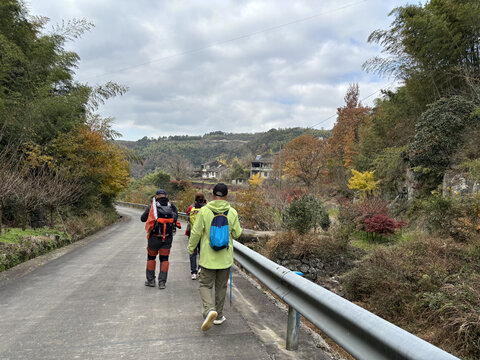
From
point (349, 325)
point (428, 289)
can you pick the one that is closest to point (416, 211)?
point (428, 289)

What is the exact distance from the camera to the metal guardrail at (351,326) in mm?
1704

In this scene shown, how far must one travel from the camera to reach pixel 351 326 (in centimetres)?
221

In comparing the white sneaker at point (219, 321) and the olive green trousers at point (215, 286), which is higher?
the olive green trousers at point (215, 286)

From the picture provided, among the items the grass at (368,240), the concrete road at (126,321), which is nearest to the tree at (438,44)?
the grass at (368,240)

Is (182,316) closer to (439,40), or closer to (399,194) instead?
(439,40)

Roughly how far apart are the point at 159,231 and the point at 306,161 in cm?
3606

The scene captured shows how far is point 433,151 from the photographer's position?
15016 mm

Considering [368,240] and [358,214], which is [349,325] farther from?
[358,214]

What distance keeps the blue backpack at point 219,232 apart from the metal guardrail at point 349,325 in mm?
619

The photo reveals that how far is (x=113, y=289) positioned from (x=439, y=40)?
16.1m

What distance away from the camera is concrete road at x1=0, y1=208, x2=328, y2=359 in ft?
10.3

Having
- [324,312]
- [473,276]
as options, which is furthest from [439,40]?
[324,312]

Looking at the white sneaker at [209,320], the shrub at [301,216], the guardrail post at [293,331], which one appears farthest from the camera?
the shrub at [301,216]

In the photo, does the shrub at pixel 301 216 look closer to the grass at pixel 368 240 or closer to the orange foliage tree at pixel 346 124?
the grass at pixel 368 240
